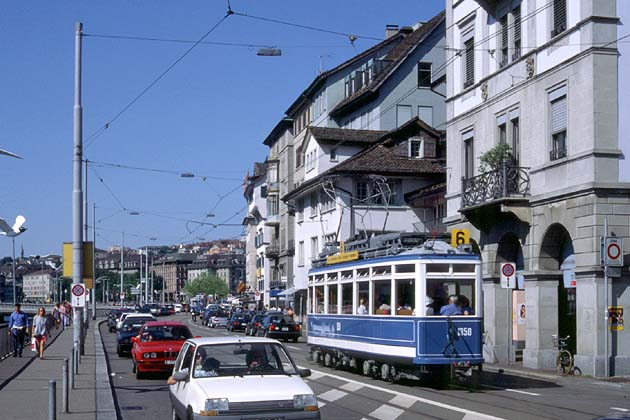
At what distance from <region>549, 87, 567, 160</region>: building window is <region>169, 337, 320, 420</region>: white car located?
658 inches

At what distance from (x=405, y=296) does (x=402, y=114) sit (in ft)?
135

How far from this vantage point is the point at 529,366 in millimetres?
29922

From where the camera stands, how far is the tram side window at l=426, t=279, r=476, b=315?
73.7 feet

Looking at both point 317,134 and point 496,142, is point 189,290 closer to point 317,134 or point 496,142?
point 317,134

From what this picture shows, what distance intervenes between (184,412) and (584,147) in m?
17.1

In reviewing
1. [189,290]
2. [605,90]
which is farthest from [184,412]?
[189,290]

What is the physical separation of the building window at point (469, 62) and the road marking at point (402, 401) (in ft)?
57.0

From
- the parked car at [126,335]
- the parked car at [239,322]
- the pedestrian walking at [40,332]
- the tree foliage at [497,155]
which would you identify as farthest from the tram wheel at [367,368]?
the parked car at [239,322]

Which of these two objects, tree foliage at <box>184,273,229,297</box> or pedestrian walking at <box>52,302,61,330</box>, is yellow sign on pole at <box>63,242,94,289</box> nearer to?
pedestrian walking at <box>52,302,61,330</box>

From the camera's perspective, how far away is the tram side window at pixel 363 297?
979 inches

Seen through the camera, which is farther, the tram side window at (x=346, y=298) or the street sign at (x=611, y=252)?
the tram side window at (x=346, y=298)

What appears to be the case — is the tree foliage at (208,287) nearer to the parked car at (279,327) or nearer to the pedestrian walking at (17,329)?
the parked car at (279,327)

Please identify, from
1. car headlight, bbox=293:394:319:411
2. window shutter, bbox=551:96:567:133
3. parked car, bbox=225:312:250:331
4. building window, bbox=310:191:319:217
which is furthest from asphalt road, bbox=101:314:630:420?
parked car, bbox=225:312:250:331

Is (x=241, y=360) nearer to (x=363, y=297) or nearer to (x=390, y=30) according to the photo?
(x=363, y=297)
